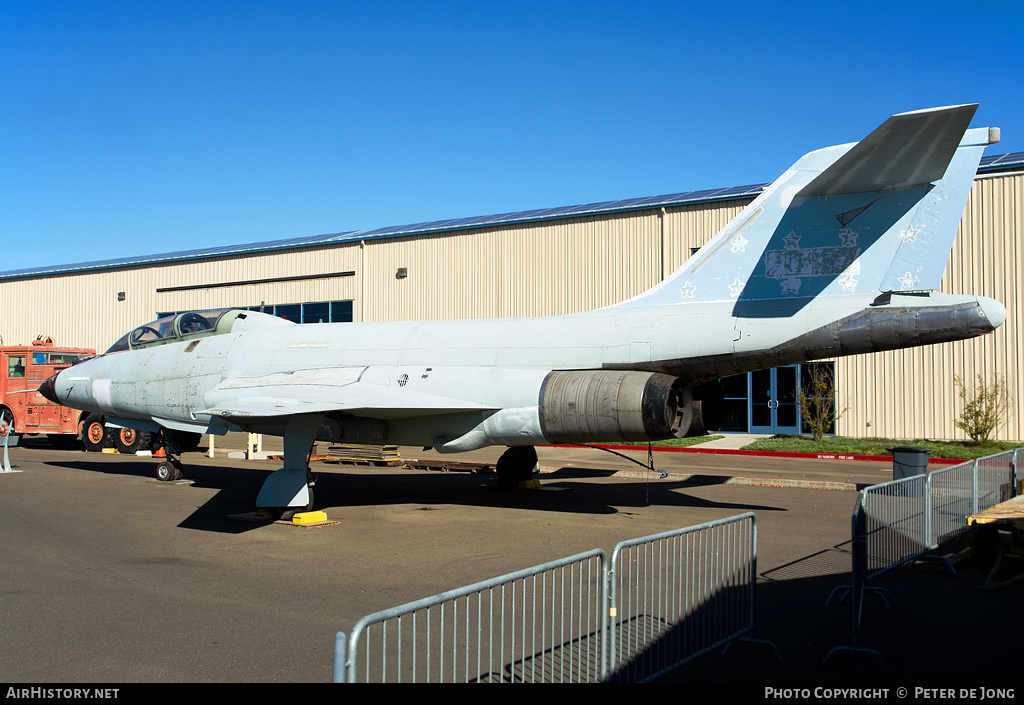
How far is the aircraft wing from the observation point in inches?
399

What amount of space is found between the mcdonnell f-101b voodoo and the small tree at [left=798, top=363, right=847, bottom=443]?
50.7 feet

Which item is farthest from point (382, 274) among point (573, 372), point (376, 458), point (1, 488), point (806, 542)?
point (806, 542)

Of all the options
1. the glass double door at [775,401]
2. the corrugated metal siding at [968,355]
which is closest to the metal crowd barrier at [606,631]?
the corrugated metal siding at [968,355]

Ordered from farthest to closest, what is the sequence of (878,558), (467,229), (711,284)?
(467,229) → (711,284) → (878,558)

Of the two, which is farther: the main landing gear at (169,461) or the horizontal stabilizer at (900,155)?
the main landing gear at (169,461)

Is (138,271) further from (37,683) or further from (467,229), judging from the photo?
(37,683)

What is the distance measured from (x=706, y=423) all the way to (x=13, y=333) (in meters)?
41.6

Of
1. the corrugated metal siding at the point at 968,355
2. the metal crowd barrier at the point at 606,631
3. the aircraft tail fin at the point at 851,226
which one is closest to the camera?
the metal crowd barrier at the point at 606,631

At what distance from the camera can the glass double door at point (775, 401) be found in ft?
85.5

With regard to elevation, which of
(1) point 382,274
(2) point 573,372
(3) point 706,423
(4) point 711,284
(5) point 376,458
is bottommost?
(5) point 376,458

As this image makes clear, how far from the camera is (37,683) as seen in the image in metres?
4.67

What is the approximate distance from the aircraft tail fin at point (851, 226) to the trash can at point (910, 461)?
400cm

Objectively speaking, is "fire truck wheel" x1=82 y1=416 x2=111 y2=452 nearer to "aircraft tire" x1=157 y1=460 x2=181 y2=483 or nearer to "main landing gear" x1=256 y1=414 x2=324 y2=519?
"aircraft tire" x1=157 y1=460 x2=181 y2=483

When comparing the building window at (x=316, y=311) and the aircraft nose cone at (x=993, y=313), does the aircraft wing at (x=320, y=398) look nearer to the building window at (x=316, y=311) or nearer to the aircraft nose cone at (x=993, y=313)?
the aircraft nose cone at (x=993, y=313)
